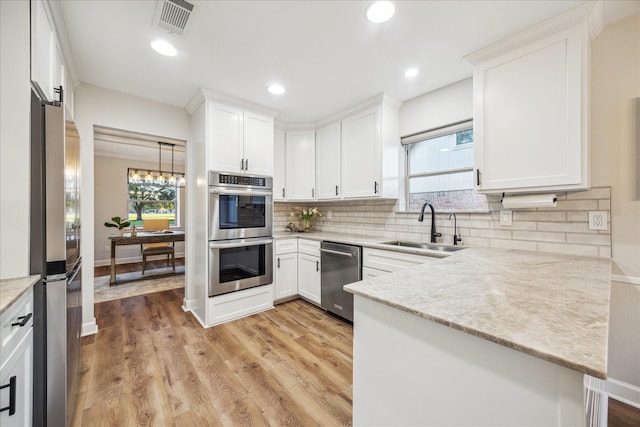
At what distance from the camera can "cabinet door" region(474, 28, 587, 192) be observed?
1575mm

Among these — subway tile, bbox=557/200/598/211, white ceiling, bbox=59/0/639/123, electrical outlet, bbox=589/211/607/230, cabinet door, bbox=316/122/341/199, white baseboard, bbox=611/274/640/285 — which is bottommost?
white baseboard, bbox=611/274/640/285

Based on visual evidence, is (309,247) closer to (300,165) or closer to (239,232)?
(239,232)

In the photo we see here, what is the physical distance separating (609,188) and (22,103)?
11.0ft

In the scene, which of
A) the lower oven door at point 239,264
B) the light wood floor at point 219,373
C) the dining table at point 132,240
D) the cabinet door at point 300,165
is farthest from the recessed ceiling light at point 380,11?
the dining table at point 132,240

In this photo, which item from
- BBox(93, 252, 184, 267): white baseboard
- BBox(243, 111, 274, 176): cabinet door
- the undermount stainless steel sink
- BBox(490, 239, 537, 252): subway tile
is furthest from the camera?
BBox(93, 252, 184, 267): white baseboard

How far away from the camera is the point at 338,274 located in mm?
2832

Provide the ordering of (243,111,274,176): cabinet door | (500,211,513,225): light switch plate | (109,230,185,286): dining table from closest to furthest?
(500,211,513,225): light switch plate, (243,111,274,176): cabinet door, (109,230,185,286): dining table

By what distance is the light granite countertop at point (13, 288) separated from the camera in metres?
0.89

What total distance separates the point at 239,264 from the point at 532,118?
2.89 metres

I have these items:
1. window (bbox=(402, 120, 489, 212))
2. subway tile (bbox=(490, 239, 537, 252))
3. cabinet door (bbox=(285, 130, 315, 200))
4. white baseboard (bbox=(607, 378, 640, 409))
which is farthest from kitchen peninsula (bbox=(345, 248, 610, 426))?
cabinet door (bbox=(285, 130, 315, 200))

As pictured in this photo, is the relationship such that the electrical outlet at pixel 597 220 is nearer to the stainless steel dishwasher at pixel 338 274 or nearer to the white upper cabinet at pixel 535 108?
the white upper cabinet at pixel 535 108

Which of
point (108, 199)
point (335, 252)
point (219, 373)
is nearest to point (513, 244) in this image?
point (335, 252)

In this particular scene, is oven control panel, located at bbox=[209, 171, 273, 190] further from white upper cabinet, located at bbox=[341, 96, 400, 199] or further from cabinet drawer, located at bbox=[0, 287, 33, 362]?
cabinet drawer, located at bbox=[0, 287, 33, 362]

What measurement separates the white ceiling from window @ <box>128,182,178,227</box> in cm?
434
